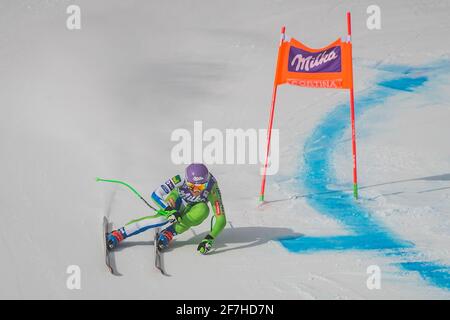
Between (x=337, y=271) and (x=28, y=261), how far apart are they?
393cm

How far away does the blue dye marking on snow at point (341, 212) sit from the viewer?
8844 mm

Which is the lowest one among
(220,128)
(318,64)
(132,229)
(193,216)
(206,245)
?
(206,245)

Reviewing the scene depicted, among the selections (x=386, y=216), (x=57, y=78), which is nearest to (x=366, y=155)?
(x=386, y=216)

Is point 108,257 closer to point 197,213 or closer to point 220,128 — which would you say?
point 197,213

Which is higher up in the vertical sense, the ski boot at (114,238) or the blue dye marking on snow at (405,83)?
the blue dye marking on snow at (405,83)

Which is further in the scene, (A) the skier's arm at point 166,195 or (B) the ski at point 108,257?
(A) the skier's arm at point 166,195

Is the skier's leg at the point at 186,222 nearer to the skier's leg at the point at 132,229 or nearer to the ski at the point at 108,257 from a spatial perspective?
the skier's leg at the point at 132,229

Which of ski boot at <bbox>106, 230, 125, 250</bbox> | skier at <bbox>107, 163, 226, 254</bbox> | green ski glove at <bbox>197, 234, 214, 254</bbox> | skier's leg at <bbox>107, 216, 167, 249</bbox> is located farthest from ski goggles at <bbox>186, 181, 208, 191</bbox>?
ski boot at <bbox>106, 230, 125, 250</bbox>

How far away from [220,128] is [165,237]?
5264 mm

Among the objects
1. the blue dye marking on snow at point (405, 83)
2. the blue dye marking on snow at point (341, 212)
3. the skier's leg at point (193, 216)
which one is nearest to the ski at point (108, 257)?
the skier's leg at point (193, 216)

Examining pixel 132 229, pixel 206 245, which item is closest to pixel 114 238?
pixel 132 229

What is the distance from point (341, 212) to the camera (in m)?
10.4

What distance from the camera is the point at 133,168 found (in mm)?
11648

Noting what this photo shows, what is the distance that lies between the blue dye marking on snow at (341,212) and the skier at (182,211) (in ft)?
3.92
